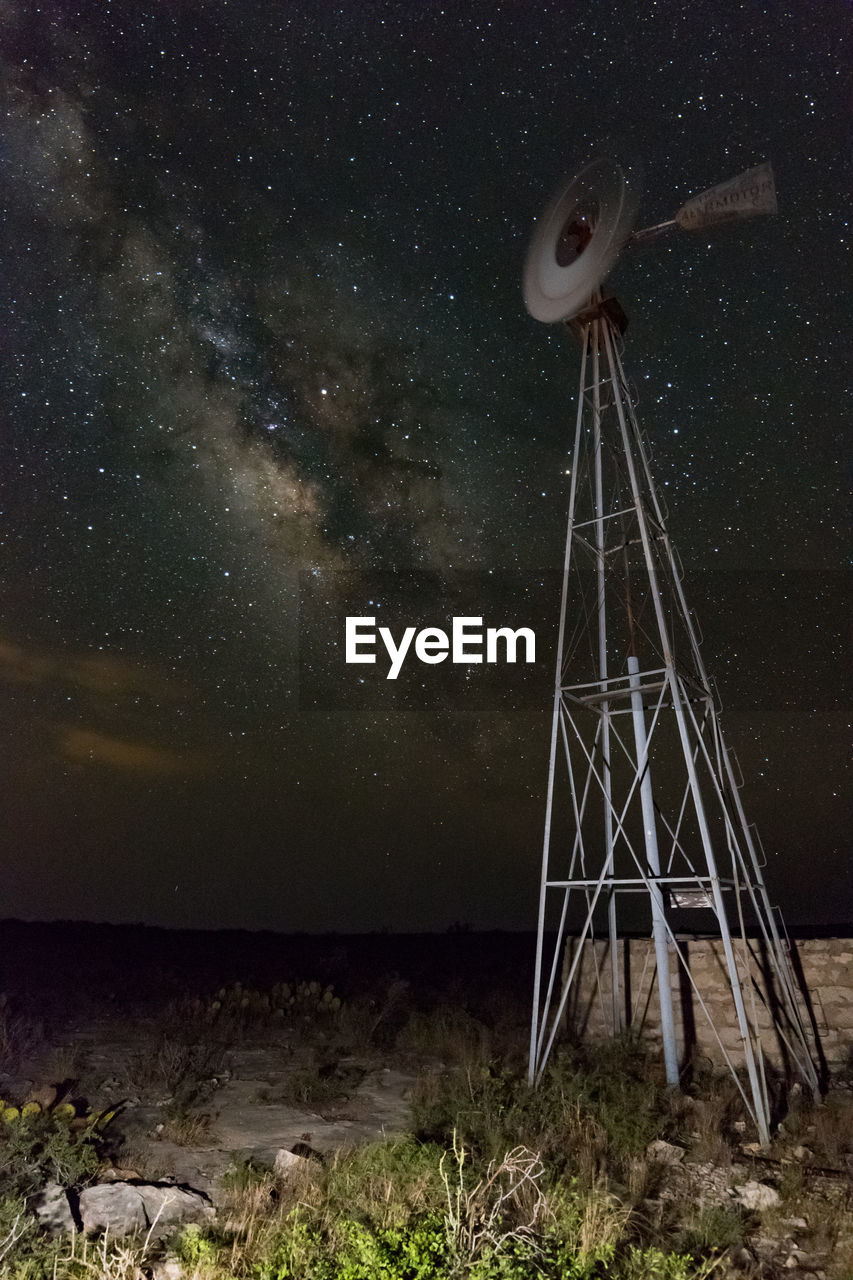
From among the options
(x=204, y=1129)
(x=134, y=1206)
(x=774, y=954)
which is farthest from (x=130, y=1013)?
(x=774, y=954)

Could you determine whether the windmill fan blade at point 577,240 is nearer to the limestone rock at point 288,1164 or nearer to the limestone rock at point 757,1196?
the limestone rock at point 757,1196

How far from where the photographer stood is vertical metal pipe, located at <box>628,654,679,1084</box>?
1023 cm

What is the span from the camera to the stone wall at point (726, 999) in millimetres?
11078

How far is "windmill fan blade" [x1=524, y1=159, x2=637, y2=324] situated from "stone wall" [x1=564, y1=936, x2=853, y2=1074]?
945 centimetres

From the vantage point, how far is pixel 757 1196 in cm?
711

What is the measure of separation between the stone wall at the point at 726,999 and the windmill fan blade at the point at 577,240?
31.0ft

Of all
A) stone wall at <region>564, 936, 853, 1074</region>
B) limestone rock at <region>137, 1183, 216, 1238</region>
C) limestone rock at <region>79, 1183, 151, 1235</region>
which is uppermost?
stone wall at <region>564, 936, 853, 1074</region>

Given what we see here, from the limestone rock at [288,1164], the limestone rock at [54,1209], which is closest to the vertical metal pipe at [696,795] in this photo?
the limestone rock at [288,1164]

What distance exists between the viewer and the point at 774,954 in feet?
34.7

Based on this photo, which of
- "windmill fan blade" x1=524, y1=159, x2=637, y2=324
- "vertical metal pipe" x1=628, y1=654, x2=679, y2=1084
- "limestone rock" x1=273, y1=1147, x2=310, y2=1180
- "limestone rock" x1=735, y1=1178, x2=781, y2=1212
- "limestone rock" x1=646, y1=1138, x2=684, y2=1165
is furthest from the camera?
"windmill fan blade" x1=524, y1=159, x2=637, y2=324

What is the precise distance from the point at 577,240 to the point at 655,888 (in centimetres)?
965

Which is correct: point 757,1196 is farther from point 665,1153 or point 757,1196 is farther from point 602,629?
point 602,629

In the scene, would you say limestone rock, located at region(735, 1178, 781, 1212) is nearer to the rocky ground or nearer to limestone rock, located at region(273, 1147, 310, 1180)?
the rocky ground

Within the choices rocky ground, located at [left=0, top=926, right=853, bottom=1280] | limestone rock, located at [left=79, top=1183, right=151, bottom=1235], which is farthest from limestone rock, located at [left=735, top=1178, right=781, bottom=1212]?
limestone rock, located at [left=79, top=1183, right=151, bottom=1235]
